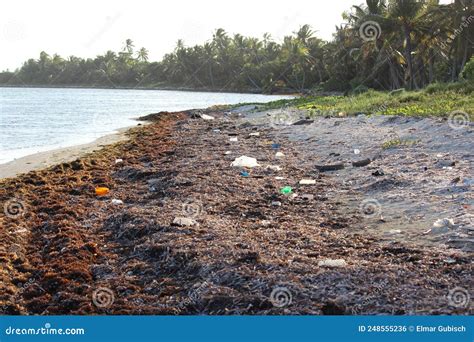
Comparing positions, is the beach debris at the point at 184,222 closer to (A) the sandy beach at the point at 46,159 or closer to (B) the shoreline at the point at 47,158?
(B) the shoreline at the point at 47,158

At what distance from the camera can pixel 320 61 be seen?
73625mm

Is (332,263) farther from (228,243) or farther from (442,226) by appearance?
(442,226)

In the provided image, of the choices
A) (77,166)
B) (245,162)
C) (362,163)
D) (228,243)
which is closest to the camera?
(228,243)

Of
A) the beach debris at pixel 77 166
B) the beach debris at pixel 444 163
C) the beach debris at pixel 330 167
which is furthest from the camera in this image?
the beach debris at pixel 77 166

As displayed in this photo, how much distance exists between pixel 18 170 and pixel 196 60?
95.9 meters

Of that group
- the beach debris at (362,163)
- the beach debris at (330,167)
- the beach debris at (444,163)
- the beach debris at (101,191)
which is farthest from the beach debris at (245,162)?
the beach debris at (444,163)

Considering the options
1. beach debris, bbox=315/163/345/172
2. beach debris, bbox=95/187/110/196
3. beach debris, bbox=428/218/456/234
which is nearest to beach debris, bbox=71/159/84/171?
beach debris, bbox=95/187/110/196

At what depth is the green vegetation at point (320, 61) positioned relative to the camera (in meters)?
35.2

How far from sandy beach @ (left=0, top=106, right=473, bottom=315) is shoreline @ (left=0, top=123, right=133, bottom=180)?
Answer: 1.73 meters

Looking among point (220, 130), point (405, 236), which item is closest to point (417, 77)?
point (220, 130)

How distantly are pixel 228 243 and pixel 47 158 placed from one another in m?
11.5

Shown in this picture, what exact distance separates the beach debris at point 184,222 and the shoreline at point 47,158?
7.20m

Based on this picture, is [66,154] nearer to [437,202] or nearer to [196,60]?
[437,202]

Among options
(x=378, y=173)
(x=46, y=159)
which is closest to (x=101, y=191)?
(x=378, y=173)
